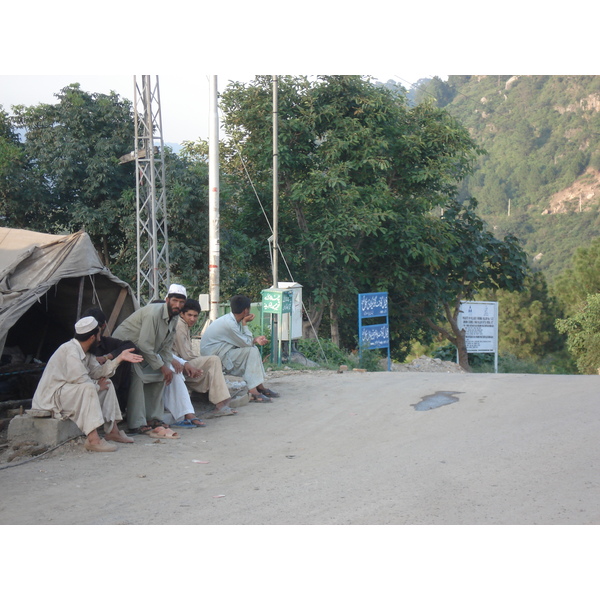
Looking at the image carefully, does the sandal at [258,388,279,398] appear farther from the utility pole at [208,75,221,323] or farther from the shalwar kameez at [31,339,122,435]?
the utility pole at [208,75,221,323]

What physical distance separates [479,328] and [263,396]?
37.8 feet

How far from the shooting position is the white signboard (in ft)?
62.0

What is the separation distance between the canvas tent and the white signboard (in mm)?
12220

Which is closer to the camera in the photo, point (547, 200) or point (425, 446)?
point (425, 446)

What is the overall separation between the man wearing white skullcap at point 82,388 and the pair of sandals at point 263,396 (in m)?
2.56

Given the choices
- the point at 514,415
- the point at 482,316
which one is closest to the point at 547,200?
the point at 482,316

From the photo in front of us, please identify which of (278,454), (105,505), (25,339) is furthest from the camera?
(25,339)

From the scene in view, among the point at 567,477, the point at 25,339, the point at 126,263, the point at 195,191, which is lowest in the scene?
the point at 567,477

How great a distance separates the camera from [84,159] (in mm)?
19016

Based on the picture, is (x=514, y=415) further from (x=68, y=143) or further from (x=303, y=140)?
(x=68, y=143)

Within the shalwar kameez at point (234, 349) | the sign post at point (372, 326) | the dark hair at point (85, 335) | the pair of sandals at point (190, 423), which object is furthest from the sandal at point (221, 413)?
the sign post at point (372, 326)

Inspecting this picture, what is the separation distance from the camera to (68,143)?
61.4 feet

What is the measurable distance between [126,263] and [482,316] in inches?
401

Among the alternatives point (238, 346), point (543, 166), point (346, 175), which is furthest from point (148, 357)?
point (543, 166)
